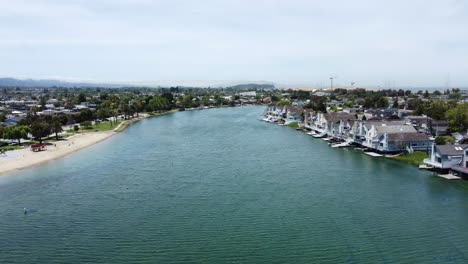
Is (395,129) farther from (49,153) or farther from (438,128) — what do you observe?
(49,153)

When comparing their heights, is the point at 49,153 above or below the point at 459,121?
below

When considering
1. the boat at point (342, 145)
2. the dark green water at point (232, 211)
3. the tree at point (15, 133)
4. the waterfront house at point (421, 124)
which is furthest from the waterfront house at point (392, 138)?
the tree at point (15, 133)

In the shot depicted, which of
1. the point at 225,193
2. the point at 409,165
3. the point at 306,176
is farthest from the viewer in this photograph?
the point at 409,165

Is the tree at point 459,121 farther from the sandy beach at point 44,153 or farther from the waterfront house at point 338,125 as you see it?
the sandy beach at point 44,153

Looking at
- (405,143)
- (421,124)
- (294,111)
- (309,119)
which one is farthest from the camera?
(294,111)

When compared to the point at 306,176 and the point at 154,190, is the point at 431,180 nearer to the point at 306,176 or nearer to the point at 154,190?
the point at 306,176

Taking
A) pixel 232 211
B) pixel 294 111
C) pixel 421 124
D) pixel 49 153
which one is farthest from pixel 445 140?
pixel 49 153

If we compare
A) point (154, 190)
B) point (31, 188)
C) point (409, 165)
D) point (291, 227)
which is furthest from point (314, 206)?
point (31, 188)
